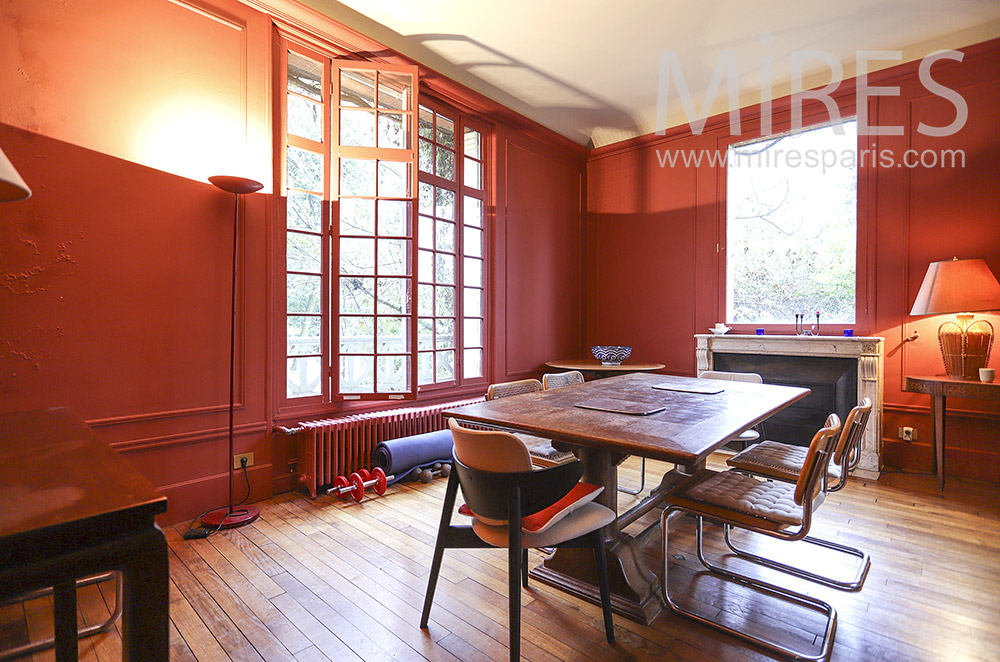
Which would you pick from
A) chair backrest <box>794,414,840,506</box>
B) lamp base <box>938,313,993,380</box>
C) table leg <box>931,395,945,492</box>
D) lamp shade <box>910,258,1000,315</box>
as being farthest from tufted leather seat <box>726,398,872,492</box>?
lamp base <box>938,313,993,380</box>

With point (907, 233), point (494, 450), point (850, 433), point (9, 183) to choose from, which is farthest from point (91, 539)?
point (907, 233)

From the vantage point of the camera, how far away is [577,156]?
6.34 metres

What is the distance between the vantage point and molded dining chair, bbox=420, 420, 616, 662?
5.33ft

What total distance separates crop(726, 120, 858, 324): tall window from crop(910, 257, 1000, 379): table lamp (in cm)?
76

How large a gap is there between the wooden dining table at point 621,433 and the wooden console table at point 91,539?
129 centimetres

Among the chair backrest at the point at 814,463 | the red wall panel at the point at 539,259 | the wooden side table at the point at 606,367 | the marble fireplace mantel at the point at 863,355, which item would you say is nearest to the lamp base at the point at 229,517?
the red wall panel at the point at 539,259

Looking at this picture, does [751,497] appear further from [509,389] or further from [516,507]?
[509,389]

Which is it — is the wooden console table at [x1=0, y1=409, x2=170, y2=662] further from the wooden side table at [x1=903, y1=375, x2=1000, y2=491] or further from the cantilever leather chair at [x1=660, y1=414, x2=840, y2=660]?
the wooden side table at [x1=903, y1=375, x2=1000, y2=491]

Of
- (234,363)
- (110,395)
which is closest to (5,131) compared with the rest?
(110,395)

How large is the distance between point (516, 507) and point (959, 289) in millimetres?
4128

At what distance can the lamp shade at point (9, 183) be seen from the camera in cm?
120

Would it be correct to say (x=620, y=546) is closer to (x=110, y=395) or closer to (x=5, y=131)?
(x=110, y=395)

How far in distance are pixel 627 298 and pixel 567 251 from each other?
97 centimetres

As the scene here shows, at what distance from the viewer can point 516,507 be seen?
5.38 ft
